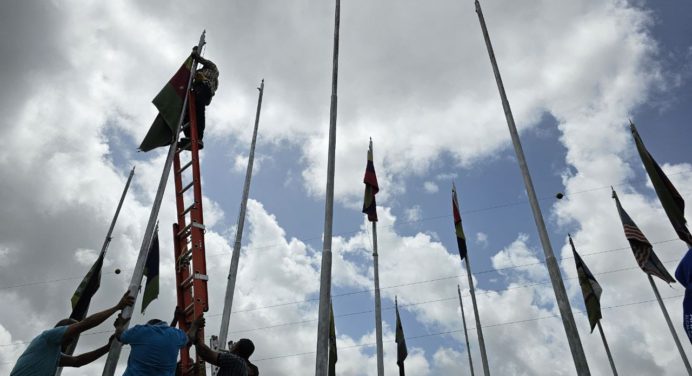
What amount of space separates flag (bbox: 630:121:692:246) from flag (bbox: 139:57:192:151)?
1320 cm

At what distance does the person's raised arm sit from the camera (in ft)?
16.5

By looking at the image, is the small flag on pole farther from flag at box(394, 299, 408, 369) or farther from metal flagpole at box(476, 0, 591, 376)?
metal flagpole at box(476, 0, 591, 376)

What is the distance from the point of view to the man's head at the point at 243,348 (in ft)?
19.5

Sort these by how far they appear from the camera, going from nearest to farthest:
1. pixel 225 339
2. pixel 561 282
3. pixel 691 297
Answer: pixel 691 297
pixel 561 282
pixel 225 339

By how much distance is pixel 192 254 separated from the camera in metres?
9.01

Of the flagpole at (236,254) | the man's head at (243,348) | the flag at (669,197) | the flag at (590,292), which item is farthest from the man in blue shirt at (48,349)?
the flag at (590,292)

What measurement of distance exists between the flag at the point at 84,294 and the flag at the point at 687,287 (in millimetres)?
16751

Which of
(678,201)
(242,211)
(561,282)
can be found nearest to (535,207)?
(561,282)

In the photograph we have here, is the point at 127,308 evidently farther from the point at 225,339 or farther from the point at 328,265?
the point at 225,339

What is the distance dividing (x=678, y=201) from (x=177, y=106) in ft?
45.5

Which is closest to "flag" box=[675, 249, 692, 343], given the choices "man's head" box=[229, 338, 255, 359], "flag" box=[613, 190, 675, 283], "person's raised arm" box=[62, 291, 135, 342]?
"man's head" box=[229, 338, 255, 359]

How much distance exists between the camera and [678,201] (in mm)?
13031

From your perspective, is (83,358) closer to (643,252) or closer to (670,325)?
(643,252)

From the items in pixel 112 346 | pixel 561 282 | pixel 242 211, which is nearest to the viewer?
pixel 112 346
